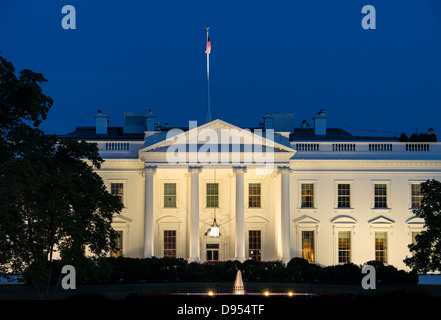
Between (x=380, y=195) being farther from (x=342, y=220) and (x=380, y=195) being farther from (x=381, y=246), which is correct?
(x=381, y=246)

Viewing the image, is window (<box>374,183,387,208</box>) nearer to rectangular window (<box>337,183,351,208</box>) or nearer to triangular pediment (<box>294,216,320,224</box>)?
rectangular window (<box>337,183,351,208</box>)

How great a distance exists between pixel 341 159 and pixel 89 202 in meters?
26.3

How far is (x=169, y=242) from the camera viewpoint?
51.8 m

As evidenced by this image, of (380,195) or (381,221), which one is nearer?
(381,221)

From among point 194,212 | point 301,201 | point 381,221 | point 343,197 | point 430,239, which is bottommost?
point 430,239

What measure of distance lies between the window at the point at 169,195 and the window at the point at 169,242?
198 cm

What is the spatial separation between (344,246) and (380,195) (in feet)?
15.0

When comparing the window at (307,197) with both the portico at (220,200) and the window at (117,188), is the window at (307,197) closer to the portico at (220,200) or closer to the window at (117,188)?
the portico at (220,200)

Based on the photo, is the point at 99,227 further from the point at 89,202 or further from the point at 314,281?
the point at 314,281

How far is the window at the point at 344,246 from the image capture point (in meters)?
51.3

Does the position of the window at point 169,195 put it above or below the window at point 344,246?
above

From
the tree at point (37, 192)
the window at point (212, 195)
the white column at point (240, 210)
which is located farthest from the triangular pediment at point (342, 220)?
the tree at point (37, 192)

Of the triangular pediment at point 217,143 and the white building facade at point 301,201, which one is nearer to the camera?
the triangular pediment at point 217,143

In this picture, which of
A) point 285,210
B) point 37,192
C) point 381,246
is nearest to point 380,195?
point 381,246
